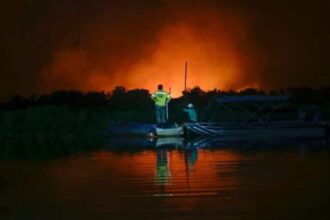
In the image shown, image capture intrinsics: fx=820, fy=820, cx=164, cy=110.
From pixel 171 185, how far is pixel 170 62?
1849cm

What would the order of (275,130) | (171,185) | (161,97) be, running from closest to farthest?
(171,185) < (275,130) < (161,97)

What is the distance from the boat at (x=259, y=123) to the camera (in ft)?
65.5

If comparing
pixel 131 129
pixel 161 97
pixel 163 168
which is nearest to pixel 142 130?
pixel 131 129

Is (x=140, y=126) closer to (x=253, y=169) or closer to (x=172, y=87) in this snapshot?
(x=172, y=87)

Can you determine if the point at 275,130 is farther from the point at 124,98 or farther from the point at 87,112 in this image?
the point at 124,98

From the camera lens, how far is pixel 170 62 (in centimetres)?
2803

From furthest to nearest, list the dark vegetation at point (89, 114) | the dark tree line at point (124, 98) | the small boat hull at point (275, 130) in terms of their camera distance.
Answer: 1. the dark tree line at point (124, 98)
2. the dark vegetation at point (89, 114)
3. the small boat hull at point (275, 130)

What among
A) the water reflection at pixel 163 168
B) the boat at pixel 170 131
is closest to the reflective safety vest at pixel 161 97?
the boat at pixel 170 131

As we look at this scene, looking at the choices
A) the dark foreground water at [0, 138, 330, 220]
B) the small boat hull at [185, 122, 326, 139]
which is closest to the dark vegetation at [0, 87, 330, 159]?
the small boat hull at [185, 122, 326, 139]

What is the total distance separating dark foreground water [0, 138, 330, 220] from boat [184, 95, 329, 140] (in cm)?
458

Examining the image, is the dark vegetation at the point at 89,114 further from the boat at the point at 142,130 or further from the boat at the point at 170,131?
the boat at the point at 170,131

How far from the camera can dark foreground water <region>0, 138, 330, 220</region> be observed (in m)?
7.73

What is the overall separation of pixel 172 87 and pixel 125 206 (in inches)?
776

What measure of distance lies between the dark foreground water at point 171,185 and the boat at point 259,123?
4.58 meters
